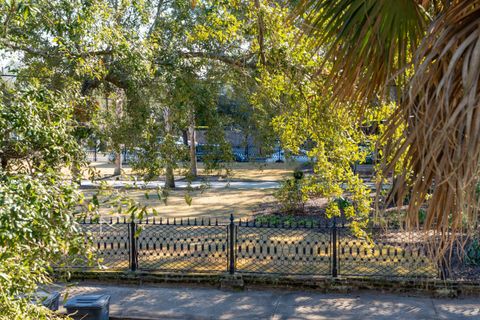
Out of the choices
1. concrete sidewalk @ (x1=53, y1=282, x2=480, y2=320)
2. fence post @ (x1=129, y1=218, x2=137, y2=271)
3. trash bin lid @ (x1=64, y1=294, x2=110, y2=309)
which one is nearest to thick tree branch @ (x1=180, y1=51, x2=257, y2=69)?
fence post @ (x1=129, y1=218, x2=137, y2=271)

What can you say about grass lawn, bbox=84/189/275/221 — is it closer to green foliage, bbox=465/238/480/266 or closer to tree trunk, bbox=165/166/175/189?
tree trunk, bbox=165/166/175/189

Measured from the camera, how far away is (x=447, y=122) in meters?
2.45

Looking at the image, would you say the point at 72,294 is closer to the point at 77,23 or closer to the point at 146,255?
the point at 146,255

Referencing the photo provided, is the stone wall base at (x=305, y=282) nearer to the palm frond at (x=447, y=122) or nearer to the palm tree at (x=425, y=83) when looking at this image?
the palm tree at (x=425, y=83)

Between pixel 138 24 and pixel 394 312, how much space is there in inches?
320

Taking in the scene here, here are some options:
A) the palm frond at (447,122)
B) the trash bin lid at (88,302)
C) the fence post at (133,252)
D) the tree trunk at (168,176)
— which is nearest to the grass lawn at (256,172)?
the tree trunk at (168,176)

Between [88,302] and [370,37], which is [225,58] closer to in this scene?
[88,302]

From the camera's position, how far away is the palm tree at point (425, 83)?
251 cm

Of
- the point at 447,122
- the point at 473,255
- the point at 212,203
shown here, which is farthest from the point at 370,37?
the point at 212,203

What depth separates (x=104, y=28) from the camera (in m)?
7.34

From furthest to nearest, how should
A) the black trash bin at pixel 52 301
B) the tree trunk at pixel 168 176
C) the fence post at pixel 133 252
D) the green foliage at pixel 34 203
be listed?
1. the fence post at pixel 133 252
2. the tree trunk at pixel 168 176
3. the black trash bin at pixel 52 301
4. the green foliage at pixel 34 203

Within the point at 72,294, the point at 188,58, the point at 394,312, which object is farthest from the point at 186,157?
the point at 394,312

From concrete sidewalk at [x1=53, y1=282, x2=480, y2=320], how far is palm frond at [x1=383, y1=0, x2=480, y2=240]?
18.3ft

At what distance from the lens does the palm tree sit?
2.51 m
